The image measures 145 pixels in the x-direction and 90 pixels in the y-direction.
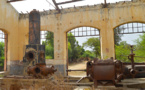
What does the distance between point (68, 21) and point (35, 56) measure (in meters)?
6.22

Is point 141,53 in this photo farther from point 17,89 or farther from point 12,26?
point 17,89

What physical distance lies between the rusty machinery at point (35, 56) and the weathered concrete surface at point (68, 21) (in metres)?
4.66

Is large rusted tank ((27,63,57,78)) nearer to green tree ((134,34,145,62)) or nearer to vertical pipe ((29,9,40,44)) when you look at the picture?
vertical pipe ((29,9,40,44))

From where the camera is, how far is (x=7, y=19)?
13.9 meters

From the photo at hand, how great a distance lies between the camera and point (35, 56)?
8.17 m

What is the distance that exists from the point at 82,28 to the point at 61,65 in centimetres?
355

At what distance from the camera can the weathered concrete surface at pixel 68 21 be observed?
12.2m

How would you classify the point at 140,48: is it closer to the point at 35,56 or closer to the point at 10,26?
the point at 10,26

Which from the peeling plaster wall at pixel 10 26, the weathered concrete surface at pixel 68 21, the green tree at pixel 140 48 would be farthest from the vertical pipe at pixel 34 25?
the green tree at pixel 140 48

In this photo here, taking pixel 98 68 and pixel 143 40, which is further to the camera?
pixel 143 40

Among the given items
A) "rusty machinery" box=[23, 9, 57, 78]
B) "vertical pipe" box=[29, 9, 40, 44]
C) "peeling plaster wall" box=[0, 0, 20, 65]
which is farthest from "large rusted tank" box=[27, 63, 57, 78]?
"peeling plaster wall" box=[0, 0, 20, 65]

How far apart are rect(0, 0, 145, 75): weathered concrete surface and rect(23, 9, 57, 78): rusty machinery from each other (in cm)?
466

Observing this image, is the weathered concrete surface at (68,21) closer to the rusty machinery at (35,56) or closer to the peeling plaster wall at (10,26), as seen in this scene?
the peeling plaster wall at (10,26)

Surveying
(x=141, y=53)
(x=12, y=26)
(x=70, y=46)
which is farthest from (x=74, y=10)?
(x=70, y=46)
